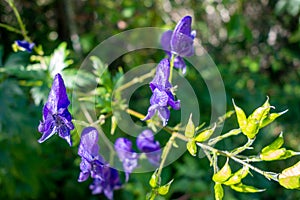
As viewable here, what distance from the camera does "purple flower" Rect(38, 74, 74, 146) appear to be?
1.01 m

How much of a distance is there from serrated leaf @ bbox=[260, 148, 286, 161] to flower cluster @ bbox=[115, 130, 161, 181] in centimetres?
46

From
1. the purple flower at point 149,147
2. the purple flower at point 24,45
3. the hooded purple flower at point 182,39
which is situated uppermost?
the purple flower at point 24,45

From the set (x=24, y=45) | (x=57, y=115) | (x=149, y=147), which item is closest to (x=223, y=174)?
(x=57, y=115)

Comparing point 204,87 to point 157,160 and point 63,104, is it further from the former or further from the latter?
point 63,104

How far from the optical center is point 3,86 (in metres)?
1.66

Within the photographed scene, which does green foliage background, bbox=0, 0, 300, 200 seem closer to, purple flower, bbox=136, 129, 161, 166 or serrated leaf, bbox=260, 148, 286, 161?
purple flower, bbox=136, 129, 161, 166

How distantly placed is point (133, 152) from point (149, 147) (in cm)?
5

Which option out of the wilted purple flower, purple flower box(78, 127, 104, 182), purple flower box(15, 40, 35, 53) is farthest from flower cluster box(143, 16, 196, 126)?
purple flower box(15, 40, 35, 53)

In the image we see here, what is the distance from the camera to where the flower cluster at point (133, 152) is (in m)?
1.28

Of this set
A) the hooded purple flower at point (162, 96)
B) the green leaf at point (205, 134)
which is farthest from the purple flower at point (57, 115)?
the green leaf at point (205, 134)

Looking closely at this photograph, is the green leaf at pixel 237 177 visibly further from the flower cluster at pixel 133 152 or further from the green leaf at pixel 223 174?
the flower cluster at pixel 133 152

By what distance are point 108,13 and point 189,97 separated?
0.96 metres

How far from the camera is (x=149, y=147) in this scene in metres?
1.34

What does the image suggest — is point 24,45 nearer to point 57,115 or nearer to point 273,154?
point 57,115
